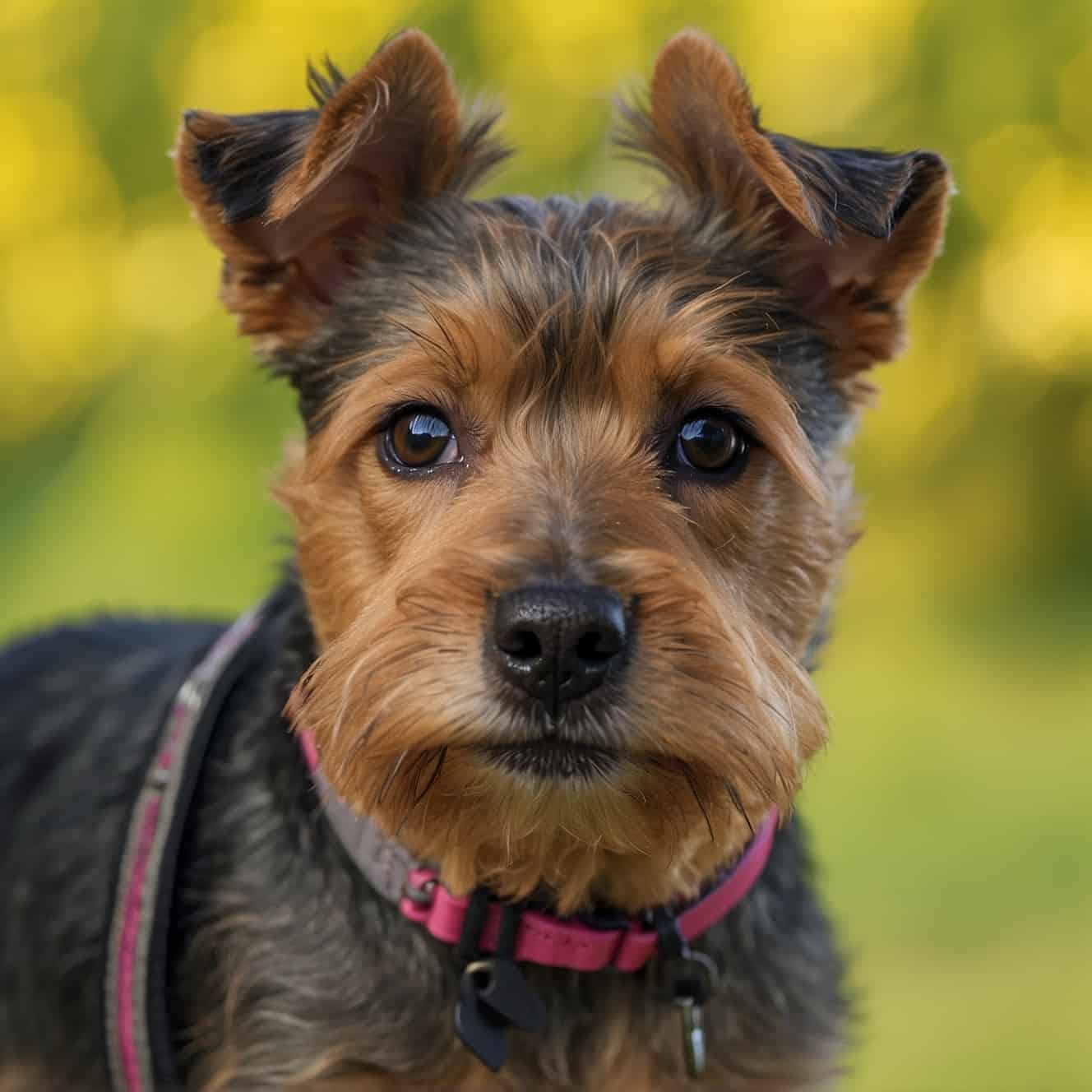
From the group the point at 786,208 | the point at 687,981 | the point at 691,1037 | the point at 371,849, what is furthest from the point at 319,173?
the point at 691,1037

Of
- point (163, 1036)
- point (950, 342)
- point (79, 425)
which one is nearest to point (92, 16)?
point (79, 425)

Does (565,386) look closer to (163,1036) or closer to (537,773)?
(537,773)

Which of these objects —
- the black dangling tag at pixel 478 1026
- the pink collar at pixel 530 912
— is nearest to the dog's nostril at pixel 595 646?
the pink collar at pixel 530 912

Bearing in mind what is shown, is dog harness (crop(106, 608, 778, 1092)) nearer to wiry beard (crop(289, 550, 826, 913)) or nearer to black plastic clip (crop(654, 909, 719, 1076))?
black plastic clip (crop(654, 909, 719, 1076))

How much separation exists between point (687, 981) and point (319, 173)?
2.05 metres

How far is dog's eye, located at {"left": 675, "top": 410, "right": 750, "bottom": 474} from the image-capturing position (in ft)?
12.1

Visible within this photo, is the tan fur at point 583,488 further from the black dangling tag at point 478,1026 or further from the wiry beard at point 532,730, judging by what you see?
the black dangling tag at point 478,1026

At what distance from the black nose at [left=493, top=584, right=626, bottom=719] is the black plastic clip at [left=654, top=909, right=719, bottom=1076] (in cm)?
86

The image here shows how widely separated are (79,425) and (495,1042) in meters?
10.9

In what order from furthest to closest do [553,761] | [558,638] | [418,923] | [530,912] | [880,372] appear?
1. [880,372]
2. [418,923]
3. [530,912]
4. [553,761]
5. [558,638]

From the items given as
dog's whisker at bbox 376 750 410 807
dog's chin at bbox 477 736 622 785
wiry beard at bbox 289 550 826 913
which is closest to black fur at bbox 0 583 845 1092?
wiry beard at bbox 289 550 826 913

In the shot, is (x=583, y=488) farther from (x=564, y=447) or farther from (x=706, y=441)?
(x=706, y=441)

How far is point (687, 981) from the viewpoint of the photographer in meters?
3.59

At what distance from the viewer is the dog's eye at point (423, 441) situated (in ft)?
12.1
